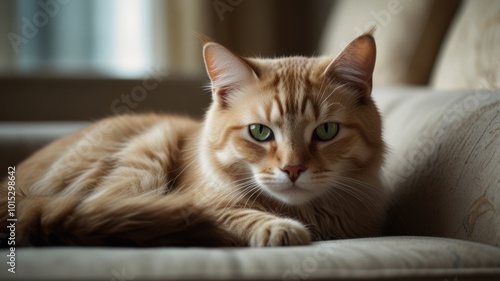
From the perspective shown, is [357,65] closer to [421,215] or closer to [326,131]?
[326,131]

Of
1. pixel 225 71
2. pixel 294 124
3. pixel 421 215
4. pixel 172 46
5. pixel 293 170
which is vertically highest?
pixel 172 46

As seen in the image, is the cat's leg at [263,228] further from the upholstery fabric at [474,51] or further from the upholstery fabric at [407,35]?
the upholstery fabric at [407,35]

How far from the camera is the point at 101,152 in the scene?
1686 mm

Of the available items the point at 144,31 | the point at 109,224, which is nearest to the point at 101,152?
the point at 109,224

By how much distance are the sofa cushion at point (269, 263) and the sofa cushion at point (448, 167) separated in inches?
7.2

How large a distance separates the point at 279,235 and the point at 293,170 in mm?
171

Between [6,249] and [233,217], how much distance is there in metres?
0.51

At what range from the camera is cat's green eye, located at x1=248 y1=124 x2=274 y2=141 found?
1347 mm

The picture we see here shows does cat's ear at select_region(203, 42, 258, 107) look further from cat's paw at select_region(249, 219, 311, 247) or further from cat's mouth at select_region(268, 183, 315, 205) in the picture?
cat's paw at select_region(249, 219, 311, 247)

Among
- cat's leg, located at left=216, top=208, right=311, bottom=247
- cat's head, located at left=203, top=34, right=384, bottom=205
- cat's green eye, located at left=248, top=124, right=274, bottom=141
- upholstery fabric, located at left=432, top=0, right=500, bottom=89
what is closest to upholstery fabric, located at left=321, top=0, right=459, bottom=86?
upholstery fabric, located at left=432, top=0, right=500, bottom=89

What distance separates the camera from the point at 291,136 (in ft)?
4.25

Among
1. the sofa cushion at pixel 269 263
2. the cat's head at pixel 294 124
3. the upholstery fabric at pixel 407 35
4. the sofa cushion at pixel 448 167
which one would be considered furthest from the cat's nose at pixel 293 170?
the upholstery fabric at pixel 407 35

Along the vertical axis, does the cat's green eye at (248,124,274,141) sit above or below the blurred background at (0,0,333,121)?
below

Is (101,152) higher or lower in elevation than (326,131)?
lower
